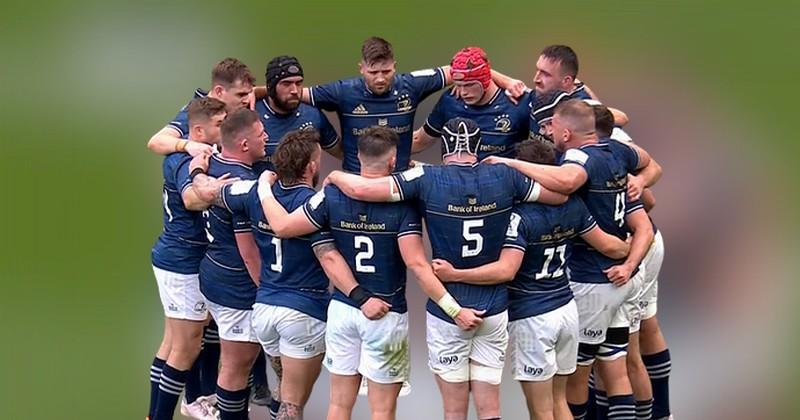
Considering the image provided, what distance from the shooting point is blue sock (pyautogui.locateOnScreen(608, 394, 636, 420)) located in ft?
21.3

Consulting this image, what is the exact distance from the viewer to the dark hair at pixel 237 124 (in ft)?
20.4

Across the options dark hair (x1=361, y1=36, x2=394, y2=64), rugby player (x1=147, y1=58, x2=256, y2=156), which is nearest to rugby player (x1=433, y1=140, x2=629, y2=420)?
dark hair (x1=361, y1=36, x2=394, y2=64)

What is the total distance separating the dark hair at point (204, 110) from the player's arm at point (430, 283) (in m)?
2.03

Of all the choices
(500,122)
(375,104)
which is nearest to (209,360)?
(375,104)

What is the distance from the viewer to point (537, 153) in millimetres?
5926

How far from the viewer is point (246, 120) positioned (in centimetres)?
622

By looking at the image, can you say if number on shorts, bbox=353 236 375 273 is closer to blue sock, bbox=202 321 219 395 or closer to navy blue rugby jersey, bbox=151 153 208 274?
navy blue rugby jersey, bbox=151 153 208 274

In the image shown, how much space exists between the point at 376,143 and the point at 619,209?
1895mm

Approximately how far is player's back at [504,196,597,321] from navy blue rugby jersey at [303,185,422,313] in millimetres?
716
